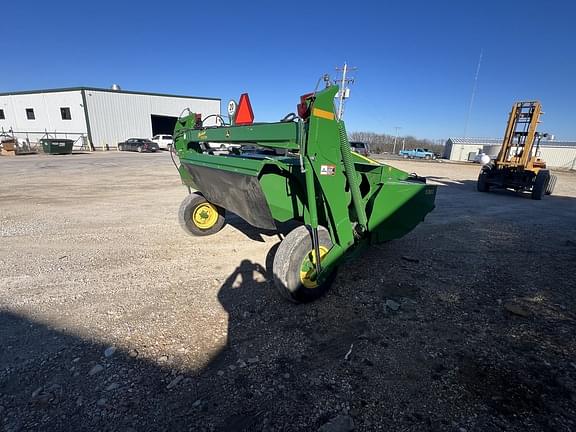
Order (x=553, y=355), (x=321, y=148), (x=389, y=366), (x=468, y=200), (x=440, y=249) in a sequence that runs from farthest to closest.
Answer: (x=468, y=200) → (x=440, y=249) → (x=321, y=148) → (x=553, y=355) → (x=389, y=366)

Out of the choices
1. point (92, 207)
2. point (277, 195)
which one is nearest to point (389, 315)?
point (277, 195)

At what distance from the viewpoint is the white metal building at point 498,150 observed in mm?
32531

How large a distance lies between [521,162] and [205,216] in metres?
11.1

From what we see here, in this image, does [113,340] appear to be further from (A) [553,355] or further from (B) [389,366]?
(A) [553,355]

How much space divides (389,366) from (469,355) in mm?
713

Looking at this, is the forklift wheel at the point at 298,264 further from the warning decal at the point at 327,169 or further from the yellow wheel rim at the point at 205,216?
the yellow wheel rim at the point at 205,216

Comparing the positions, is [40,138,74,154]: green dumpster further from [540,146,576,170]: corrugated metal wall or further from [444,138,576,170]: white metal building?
[540,146,576,170]: corrugated metal wall

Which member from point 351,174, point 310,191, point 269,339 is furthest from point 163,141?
point 269,339

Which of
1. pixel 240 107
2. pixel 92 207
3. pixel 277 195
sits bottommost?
pixel 92 207

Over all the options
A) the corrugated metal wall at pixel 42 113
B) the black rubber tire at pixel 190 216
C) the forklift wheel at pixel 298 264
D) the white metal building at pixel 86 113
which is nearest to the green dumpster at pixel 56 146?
the white metal building at pixel 86 113

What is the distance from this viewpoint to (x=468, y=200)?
949 centimetres

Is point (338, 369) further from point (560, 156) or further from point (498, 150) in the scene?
point (560, 156)

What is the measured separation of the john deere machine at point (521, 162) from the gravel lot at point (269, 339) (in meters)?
6.66

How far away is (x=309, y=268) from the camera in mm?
3066
